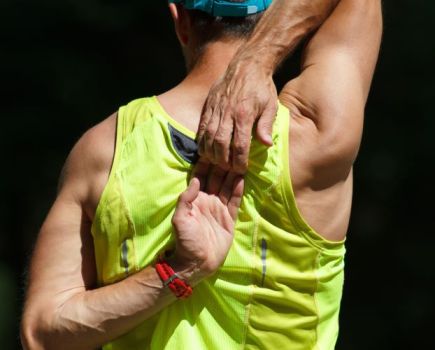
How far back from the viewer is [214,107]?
264 centimetres

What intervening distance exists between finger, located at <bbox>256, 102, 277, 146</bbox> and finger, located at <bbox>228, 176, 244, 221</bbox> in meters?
0.11

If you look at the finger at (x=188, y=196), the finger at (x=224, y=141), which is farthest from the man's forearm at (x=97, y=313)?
the finger at (x=224, y=141)

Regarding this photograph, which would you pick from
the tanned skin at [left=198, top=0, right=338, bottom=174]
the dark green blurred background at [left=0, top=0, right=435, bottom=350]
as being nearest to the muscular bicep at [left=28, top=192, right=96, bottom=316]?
the tanned skin at [left=198, top=0, right=338, bottom=174]

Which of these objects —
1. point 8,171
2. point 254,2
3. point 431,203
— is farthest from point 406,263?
point 254,2

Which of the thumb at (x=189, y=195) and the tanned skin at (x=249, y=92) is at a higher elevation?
the tanned skin at (x=249, y=92)

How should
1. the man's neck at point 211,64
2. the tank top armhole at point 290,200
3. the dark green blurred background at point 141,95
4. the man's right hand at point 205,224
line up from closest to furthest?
the man's right hand at point 205,224, the tank top armhole at point 290,200, the man's neck at point 211,64, the dark green blurred background at point 141,95

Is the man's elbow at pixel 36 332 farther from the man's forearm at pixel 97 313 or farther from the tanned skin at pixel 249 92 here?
the tanned skin at pixel 249 92

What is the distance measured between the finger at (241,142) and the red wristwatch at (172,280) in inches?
10.5

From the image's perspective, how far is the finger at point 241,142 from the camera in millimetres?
2598

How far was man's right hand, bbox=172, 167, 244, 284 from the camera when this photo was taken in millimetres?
2541

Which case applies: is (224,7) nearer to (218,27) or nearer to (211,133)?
(218,27)

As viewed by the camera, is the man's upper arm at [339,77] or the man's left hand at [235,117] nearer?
the man's left hand at [235,117]

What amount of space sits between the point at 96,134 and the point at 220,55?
342mm

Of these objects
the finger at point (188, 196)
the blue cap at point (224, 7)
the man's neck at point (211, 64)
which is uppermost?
the blue cap at point (224, 7)
